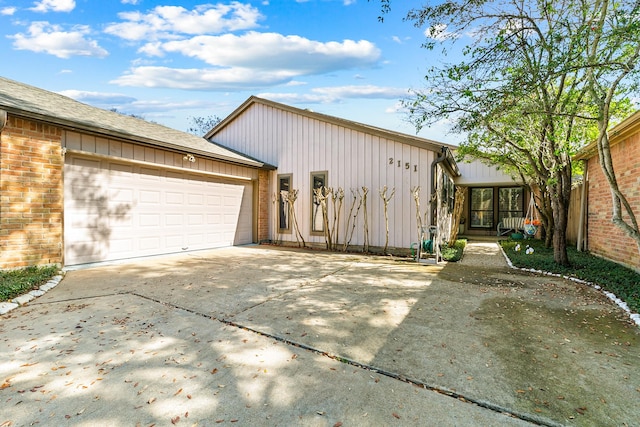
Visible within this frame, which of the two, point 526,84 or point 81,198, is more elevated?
point 526,84

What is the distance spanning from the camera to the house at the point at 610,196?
545cm

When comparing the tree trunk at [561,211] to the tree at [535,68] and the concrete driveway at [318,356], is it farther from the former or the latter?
the concrete driveway at [318,356]

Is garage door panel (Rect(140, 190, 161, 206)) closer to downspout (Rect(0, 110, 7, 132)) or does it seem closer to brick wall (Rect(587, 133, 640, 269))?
downspout (Rect(0, 110, 7, 132))

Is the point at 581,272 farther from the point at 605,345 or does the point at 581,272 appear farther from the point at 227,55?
the point at 227,55

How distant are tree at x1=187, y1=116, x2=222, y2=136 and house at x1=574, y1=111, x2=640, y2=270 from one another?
2776 centimetres

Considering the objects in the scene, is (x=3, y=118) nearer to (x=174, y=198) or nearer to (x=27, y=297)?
(x=27, y=297)

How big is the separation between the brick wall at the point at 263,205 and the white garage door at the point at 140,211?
0.70 metres

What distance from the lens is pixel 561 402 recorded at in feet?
6.22

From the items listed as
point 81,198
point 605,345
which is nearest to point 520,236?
point 605,345

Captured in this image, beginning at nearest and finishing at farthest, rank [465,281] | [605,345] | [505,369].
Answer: [505,369], [605,345], [465,281]

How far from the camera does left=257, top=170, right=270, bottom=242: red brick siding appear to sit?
33.4ft

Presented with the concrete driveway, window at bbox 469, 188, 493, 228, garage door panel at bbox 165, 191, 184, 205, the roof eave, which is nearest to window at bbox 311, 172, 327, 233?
the roof eave

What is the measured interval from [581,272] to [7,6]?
13683 millimetres

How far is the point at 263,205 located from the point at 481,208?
36.1 feet
